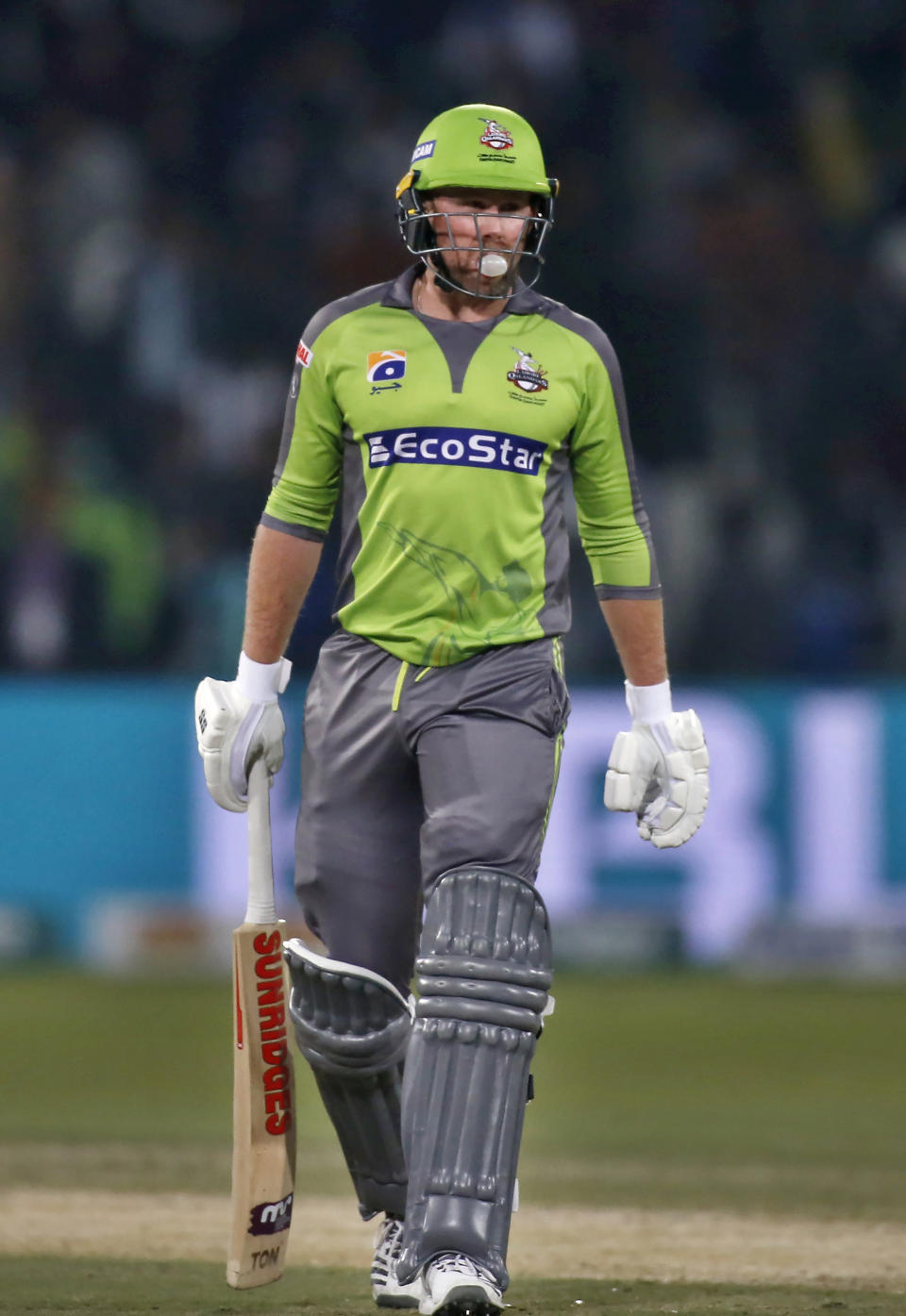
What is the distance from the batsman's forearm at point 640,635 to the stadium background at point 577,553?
2814 millimetres

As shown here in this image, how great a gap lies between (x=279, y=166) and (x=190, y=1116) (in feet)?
21.1

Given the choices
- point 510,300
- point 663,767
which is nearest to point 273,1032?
point 663,767

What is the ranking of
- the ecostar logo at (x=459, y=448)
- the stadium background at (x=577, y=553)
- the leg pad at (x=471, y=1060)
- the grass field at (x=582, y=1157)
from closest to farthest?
the leg pad at (x=471, y=1060), the ecostar logo at (x=459, y=448), the grass field at (x=582, y=1157), the stadium background at (x=577, y=553)

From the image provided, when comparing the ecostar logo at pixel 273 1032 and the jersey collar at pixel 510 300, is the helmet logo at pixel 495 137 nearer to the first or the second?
the jersey collar at pixel 510 300

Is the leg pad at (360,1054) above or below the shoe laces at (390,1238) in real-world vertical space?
A: above

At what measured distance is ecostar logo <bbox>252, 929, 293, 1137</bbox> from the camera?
4484 mm

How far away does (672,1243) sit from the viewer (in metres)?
5.31

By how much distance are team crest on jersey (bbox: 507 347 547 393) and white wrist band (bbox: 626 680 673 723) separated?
62 cm

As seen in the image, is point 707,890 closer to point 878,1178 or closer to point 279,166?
point 878,1178

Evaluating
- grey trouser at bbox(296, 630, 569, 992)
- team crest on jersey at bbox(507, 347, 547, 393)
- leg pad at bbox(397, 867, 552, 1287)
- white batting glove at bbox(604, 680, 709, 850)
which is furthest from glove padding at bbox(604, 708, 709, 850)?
team crest on jersey at bbox(507, 347, 547, 393)

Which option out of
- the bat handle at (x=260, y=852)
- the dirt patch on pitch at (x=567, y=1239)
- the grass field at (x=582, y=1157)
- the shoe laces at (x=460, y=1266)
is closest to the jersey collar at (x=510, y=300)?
the bat handle at (x=260, y=852)

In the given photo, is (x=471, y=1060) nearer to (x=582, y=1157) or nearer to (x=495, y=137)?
(x=495, y=137)

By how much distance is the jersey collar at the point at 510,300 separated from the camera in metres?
4.42

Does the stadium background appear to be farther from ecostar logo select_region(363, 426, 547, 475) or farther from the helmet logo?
the helmet logo
